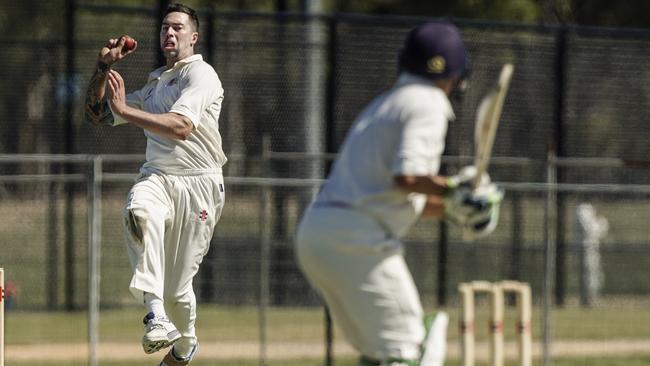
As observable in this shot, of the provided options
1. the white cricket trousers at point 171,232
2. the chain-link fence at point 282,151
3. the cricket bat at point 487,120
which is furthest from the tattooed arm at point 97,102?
the chain-link fence at point 282,151

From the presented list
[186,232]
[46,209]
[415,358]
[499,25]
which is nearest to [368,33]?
[499,25]

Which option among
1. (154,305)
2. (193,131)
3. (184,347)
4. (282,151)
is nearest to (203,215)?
(193,131)

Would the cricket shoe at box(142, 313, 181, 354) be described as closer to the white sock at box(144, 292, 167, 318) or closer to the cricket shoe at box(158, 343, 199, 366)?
the white sock at box(144, 292, 167, 318)

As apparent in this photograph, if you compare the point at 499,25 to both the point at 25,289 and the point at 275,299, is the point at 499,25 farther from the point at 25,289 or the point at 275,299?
the point at 25,289

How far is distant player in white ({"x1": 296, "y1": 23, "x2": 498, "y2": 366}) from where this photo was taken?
678cm

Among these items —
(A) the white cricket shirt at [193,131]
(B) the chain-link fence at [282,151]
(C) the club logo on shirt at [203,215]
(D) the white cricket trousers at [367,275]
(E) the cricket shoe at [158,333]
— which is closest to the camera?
(D) the white cricket trousers at [367,275]

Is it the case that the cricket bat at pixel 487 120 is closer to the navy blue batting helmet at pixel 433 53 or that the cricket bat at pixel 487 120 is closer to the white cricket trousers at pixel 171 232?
the navy blue batting helmet at pixel 433 53

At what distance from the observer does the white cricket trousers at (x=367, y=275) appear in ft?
22.5

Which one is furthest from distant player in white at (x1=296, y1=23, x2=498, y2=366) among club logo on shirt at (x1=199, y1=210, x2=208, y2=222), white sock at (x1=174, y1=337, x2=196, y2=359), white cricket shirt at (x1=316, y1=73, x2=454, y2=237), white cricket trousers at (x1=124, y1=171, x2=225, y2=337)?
white sock at (x1=174, y1=337, x2=196, y2=359)

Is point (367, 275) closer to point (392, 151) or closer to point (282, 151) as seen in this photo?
point (392, 151)

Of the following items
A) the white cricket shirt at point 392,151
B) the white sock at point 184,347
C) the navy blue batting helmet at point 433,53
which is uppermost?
the navy blue batting helmet at point 433,53

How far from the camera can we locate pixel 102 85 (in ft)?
31.4

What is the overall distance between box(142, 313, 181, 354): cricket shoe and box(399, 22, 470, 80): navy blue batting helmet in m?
2.89

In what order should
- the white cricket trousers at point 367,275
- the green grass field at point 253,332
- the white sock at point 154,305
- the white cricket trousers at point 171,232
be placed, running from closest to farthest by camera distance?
the white cricket trousers at point 367,275 < the white sock at point 154,305 < the white cricket trousers at point 171,232 < the green grass field at point 253,332
